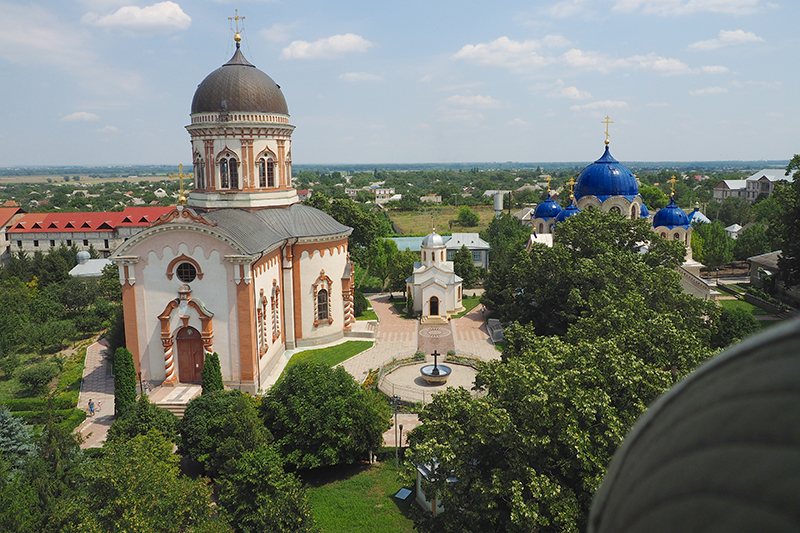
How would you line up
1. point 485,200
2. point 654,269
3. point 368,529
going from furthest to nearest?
point 485,200 → point 654,269 → point 368,529

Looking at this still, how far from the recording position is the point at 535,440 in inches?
447

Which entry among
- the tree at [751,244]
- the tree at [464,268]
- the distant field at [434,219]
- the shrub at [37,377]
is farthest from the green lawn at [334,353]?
the distant field at [434,219]

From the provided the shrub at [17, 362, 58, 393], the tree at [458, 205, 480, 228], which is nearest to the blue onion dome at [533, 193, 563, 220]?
the shrub at [17, 362, 58, 393]

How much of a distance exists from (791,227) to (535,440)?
76.0 ft

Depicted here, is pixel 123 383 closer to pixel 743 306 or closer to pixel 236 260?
pixel 236 260

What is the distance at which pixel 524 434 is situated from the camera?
11766 mm

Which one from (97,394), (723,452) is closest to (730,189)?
(97,394)

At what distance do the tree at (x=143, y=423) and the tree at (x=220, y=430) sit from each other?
0.42m

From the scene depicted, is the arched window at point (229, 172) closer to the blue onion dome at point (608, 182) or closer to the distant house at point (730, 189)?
the blue onion dome at point (608, 182)

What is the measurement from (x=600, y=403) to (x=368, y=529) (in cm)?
790

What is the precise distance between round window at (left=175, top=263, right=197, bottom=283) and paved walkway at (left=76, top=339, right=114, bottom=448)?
244 inches

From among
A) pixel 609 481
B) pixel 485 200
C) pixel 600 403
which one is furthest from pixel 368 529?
pixel 485 200

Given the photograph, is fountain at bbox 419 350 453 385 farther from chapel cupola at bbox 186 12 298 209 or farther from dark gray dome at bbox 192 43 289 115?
dark gray dome at bbox 192 43 289 115

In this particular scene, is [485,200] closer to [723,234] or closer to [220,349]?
[723,234]
